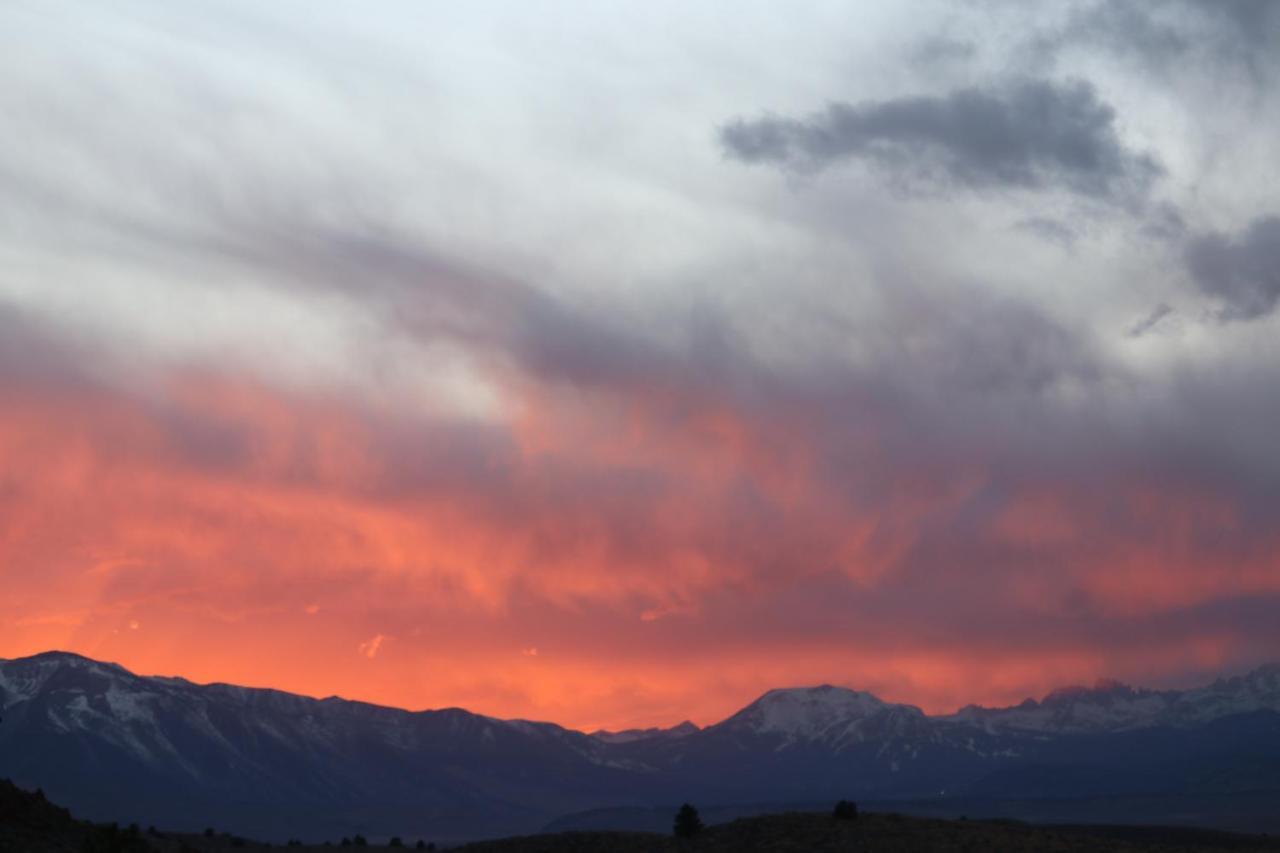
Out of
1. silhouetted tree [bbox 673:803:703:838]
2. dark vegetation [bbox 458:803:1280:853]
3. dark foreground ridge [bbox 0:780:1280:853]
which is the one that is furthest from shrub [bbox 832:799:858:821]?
silhouetted tree [bbox 673:803:703:838]

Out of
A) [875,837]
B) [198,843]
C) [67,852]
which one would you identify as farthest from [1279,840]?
[67,852]

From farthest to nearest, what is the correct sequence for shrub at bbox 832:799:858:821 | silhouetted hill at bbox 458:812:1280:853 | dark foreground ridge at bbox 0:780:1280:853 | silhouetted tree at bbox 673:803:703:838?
silhouetted tree at bbox 673:803:703:838
shrub at bbox 832:799:858:821
silhouetted hill at bbox 458:812:1280:853
dark foreground ridge at bbox 0:780:1280:853

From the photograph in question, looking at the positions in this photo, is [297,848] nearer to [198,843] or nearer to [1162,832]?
[198,843]

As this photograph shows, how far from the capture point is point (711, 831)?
143 m

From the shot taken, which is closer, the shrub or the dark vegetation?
the dark vegetation

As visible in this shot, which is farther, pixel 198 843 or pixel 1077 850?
pixel 198 843

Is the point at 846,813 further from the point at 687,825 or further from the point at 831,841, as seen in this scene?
the point at 687,825

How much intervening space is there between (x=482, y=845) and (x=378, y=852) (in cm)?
973

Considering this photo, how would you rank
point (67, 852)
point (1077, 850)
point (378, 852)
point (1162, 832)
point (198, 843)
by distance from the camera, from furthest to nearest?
point (1162, 832), point (378, 852), point (198, 843), point (1077, 850), point (67, 852)

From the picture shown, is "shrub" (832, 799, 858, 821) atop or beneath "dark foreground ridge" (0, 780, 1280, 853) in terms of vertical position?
atop

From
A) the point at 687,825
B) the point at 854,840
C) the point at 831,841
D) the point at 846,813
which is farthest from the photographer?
the point at 687,825

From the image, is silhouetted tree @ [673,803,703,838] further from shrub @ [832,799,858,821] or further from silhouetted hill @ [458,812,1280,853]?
shrub @ [832,799,858,821]

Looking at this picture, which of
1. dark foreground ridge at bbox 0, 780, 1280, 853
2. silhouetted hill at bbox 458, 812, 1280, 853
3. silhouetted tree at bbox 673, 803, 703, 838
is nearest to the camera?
dark foreground ridge at bbox 0, 780, 1280, 853

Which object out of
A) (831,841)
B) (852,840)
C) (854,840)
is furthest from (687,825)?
(854,840)
